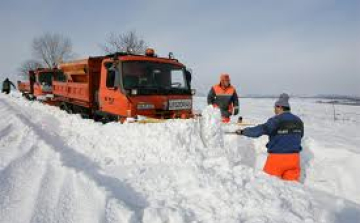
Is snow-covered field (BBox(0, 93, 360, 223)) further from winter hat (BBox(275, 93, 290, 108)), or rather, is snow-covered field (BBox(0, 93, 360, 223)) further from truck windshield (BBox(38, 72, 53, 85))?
truck windshield (BBox(38, 72, 53, 85))

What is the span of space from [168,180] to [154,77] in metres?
3.84

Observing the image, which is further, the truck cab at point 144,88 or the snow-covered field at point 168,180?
the truck cab at point 144,88

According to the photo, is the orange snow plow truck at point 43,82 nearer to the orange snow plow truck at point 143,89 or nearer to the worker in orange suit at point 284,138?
the orange snow plow truck at point 143,89

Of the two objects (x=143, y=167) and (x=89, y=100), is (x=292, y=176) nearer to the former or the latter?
(x=143, y=167)

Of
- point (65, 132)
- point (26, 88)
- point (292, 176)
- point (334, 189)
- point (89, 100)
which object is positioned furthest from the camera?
point (26, 88)

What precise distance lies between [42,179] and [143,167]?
1.46 m

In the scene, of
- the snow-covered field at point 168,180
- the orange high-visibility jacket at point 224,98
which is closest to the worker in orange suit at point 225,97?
the orange high-visibility jacket at point 224,98

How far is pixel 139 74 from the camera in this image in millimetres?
6777

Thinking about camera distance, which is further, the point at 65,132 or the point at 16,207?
the point at 65,132

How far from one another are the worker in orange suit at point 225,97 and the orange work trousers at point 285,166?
2.84 metres

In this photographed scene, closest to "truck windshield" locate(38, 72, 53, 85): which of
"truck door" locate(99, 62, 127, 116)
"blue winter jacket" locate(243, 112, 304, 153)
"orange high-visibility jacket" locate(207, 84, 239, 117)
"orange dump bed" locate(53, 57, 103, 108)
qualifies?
"orange dump bed" locate(53, 57, 103, 108)

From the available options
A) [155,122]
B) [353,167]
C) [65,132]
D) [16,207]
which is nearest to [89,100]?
[65,132]

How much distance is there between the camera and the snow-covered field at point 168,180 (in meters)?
2.87

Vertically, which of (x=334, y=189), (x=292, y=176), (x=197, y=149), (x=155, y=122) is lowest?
(x=334, y=189)
